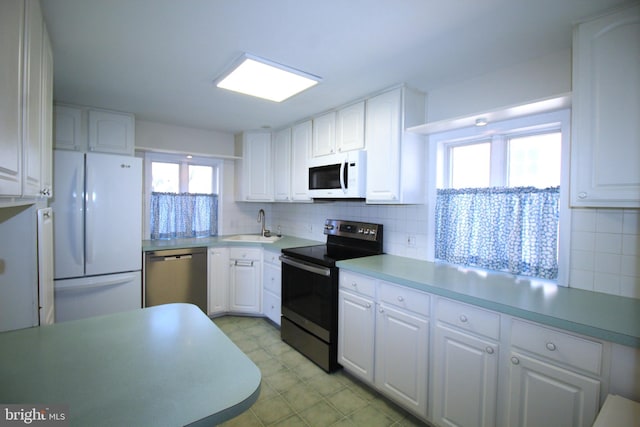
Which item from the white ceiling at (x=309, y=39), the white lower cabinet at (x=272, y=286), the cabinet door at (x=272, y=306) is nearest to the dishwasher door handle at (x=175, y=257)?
the white lower cabinet at (x=272, y=286)

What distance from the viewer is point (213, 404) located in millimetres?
800

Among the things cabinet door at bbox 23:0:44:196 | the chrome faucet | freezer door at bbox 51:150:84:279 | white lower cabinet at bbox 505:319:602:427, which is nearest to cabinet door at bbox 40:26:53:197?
cabinet door at bbox 23:0:44:196

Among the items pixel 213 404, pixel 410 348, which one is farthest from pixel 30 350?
pixel 410 348

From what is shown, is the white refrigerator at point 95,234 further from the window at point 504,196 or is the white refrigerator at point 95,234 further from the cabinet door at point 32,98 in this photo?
the window at point 504,196

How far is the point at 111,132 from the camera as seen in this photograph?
3105 mm

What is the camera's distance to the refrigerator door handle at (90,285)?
258cm

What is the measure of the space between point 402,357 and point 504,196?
1304mm

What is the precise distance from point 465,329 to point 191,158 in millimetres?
3621

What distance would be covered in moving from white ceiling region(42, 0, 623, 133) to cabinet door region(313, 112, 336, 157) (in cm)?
41

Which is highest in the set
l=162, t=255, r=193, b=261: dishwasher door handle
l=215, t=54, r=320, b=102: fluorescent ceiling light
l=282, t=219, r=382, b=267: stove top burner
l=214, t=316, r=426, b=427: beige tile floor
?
l=215, t=54, r=320, b=102: fluorescent ceiling light

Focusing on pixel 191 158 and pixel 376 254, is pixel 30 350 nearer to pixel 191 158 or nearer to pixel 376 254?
pixel 376 254

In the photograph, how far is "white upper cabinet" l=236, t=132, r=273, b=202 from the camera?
12.9 feet

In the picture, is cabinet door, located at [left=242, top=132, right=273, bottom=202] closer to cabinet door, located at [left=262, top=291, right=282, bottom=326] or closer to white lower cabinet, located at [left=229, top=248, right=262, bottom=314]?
white lower cabinet, located at [left=229, top=248, right=262, bottom=314]

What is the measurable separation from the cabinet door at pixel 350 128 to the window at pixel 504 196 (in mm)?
604
